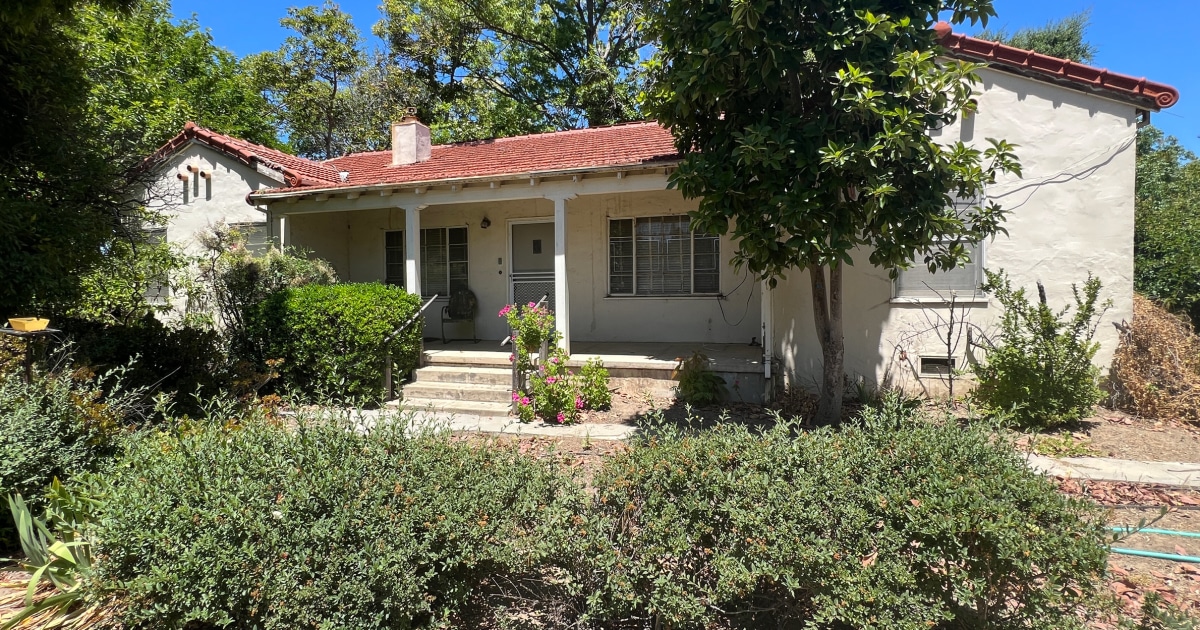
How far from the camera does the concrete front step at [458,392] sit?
8.27 metres

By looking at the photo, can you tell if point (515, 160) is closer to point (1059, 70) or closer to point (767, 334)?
point (767, 334)

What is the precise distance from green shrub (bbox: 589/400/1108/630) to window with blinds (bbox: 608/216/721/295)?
7.46 metres

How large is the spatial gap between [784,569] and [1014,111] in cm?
781

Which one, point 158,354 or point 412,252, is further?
point 412,252

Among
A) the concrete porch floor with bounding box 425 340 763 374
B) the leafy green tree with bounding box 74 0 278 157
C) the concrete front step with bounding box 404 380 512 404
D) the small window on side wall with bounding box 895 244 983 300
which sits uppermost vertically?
the leafy green tree with bounding box 74 0 278 157

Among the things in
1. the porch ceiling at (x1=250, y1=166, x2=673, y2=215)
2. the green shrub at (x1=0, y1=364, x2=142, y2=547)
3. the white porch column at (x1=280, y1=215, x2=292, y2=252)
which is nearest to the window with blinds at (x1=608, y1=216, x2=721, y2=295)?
the porch ceiling at (x1=250, y1=166, x2=673, y2=215)

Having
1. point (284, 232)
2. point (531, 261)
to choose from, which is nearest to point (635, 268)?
point (531, 261)

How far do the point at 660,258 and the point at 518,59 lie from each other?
1230cm

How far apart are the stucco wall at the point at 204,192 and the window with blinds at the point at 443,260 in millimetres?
2868

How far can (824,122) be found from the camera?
516 cm

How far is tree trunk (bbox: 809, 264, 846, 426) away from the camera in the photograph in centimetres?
636

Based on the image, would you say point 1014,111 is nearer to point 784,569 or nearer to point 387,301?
point 784,569

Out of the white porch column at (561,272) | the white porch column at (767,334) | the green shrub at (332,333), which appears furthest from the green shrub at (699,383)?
the green shrub at (332,333)

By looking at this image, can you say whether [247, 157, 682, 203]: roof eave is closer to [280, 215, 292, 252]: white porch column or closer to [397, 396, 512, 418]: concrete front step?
[280, 215, 292, 252]: white porch column
